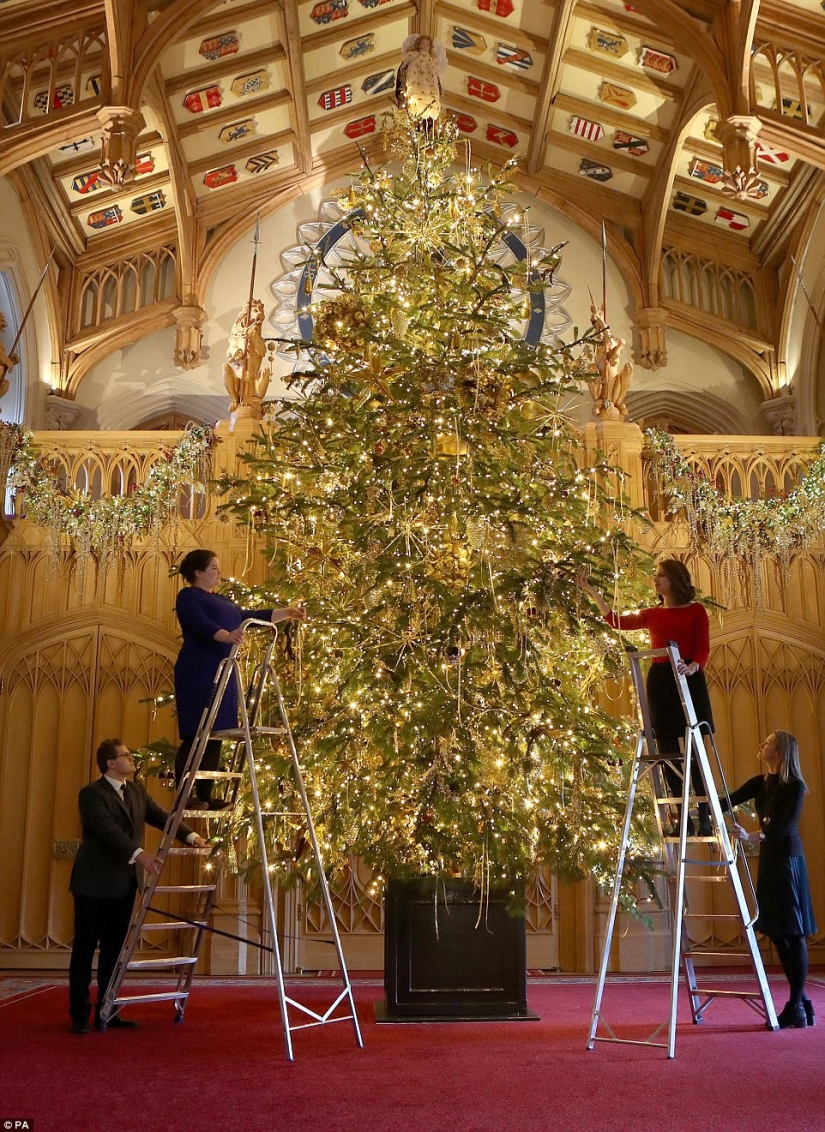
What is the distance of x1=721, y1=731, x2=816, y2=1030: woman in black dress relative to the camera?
4418 millimetres

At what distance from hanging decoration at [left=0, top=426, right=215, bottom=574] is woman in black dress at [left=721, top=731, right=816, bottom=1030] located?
481 cm

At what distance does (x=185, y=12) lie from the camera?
7.99m

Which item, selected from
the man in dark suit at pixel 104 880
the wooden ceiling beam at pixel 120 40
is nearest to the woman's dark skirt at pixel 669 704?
the man in dark suit at pixel 104 880

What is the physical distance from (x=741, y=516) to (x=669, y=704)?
398 cm

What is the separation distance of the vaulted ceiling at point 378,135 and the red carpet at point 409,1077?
6170 mm

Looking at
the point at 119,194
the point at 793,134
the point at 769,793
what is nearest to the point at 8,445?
the point at 119,194

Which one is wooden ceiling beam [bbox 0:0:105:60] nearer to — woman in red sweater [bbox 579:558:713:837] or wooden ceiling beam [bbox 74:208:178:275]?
wooden ceiling beam [bbox 74:208:178:275]

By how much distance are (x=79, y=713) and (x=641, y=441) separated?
4.68 metres

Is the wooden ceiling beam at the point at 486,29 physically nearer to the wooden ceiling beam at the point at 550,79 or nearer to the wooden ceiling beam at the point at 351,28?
the wooden ceiling beam at the point at 550,79

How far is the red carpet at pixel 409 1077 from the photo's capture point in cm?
274

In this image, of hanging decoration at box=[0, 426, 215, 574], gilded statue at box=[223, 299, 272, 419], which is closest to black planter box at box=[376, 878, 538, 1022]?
hanging decoration at box=[0, 426, 215, 574]

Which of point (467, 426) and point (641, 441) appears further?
point (641, 441)

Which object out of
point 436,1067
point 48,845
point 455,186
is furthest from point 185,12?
point 436,1067

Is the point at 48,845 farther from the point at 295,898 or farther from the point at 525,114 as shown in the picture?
the point at 525,114
